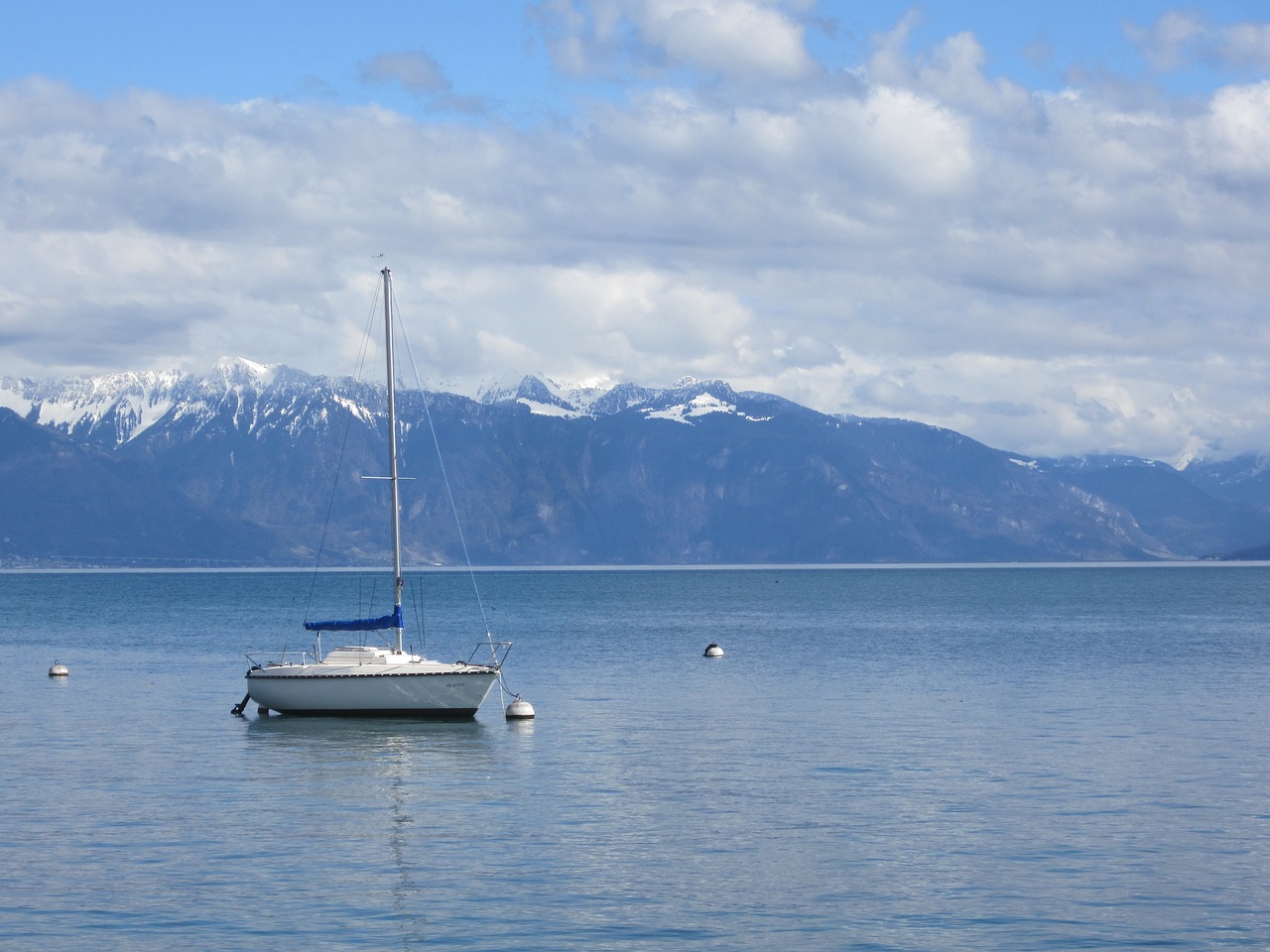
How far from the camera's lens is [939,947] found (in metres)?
29.7

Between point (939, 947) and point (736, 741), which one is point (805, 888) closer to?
point (939, 947)

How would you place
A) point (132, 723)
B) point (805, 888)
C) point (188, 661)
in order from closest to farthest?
point (805, 888) → point (132, 723) → point (188, 661)

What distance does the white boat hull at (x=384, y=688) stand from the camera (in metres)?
63.4

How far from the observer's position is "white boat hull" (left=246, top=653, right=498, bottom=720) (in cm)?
6341

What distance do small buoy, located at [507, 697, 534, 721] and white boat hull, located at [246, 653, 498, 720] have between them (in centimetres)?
137

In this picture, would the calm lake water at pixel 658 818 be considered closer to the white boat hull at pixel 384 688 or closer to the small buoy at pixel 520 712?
the small buoy at pixel 520 712

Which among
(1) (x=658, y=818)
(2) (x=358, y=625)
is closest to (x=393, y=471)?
(2) (x=358, y=625)

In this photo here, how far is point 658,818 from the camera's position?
41.7 meters

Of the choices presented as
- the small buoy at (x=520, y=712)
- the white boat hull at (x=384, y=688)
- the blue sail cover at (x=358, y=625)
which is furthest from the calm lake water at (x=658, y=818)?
the blue sail cover at (x=358, y=625)

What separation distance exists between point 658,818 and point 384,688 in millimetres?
24104

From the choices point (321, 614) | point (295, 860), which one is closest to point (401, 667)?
point (295, 860)

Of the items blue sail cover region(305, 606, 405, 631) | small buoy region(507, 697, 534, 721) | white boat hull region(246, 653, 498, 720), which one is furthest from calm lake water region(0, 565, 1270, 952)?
blue sail cover region(305, 606, 405, 631)

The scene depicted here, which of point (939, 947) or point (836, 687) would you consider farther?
point (836, 687)

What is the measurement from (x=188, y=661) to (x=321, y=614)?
8685cm
